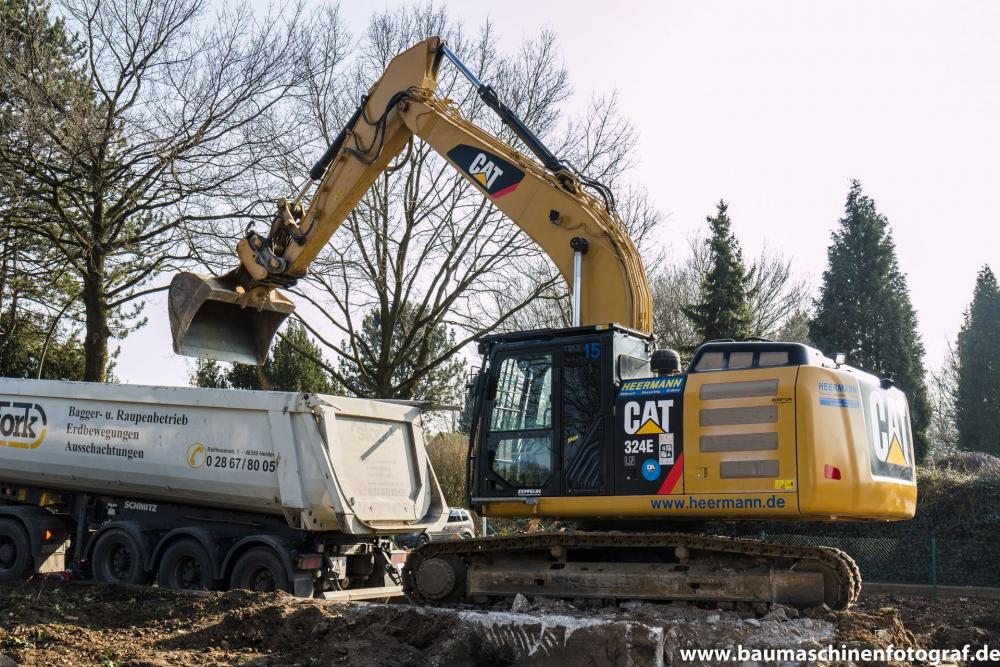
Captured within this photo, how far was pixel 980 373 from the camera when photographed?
38406 mm

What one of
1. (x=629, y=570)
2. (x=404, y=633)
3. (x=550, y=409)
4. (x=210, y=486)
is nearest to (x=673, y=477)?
(x=629, y=570)

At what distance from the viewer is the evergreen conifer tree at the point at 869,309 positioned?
3228 centimetres

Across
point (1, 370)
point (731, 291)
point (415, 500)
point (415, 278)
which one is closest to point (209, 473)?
point (415, 500)

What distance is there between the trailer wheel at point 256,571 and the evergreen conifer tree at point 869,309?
2553 cm

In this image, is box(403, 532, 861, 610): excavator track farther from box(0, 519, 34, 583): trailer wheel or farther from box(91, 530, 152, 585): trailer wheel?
box(0, 519, 34, 583): trailer wheel

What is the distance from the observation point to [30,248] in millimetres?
21594

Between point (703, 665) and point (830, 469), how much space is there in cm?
189

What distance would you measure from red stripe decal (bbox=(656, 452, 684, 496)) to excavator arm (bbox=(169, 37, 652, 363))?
177 cm

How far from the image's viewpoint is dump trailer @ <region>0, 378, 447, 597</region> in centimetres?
1055

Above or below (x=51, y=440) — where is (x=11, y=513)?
below

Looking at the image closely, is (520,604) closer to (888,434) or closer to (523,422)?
(523,422)

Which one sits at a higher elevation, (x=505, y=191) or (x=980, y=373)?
(x=980, y=373)

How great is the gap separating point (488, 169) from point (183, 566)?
5895 mm

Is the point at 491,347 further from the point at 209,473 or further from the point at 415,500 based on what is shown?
the point at 209,473
